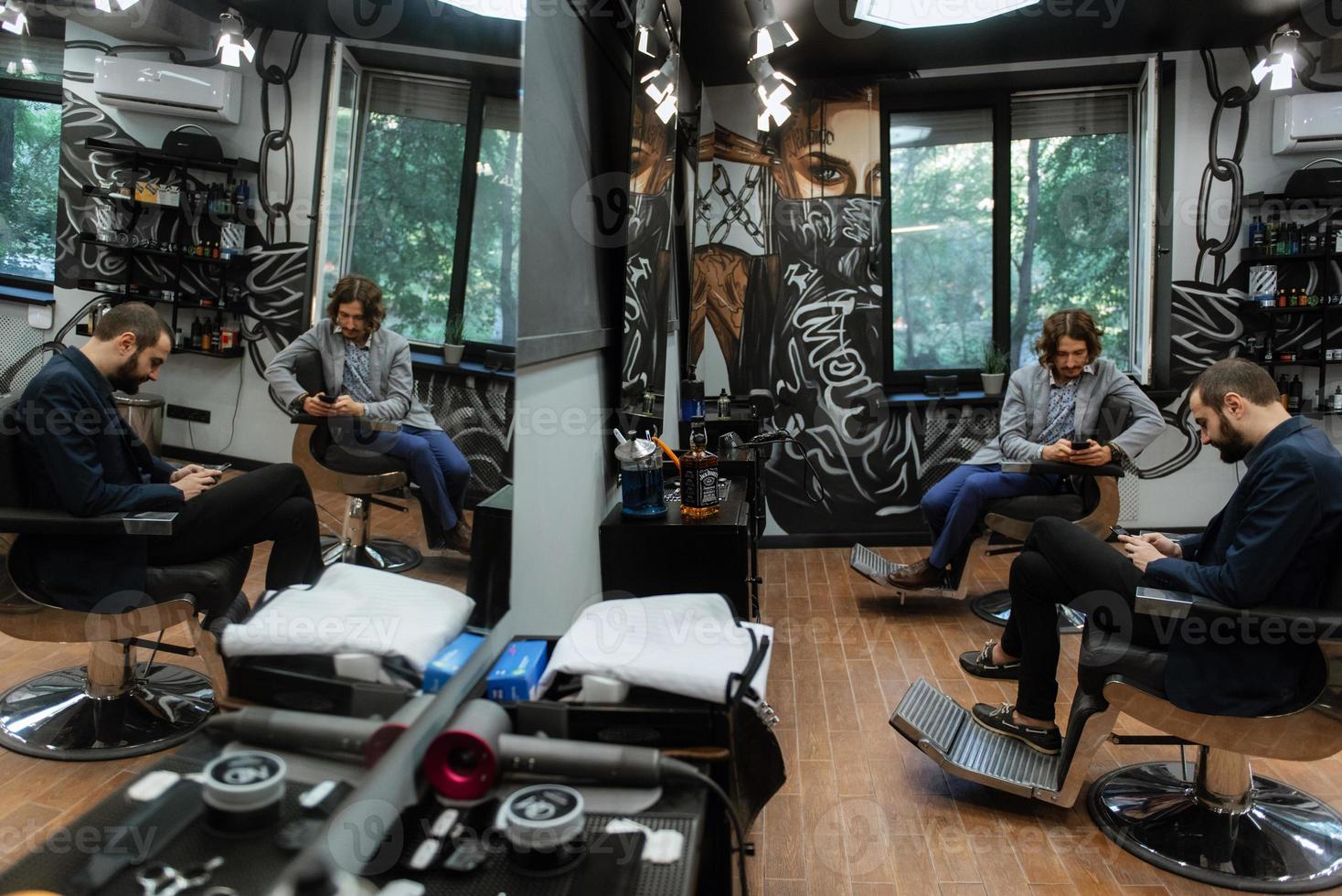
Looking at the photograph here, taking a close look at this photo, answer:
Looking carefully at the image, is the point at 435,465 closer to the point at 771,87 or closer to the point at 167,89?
the point at 167,89

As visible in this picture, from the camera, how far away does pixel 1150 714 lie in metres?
2.47

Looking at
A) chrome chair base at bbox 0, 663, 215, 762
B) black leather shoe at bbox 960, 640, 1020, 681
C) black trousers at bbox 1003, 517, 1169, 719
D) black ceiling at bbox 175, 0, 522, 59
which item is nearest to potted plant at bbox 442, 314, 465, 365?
black ceiling at bbox 175, 0, 522, 59

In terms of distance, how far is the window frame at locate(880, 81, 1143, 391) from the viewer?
5.78m

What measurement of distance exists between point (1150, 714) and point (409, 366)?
7.24ft

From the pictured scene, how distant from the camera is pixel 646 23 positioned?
2840 millimetres

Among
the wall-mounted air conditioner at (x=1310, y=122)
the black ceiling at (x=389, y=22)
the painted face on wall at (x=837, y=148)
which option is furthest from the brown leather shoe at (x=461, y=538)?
the wall-mounted air conditioner at (x=1310, y=122)

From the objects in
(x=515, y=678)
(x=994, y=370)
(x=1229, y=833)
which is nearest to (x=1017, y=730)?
(x=1229, y=833)

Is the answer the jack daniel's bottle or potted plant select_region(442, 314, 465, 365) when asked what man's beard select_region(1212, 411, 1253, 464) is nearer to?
the jack daniel's bottle

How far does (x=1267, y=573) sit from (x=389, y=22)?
229 centimetres

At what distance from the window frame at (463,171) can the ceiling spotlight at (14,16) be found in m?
0.43

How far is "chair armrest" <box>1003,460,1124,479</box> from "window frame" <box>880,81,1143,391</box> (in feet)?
5.64

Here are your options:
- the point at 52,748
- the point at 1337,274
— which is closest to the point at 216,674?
the point at 52,748

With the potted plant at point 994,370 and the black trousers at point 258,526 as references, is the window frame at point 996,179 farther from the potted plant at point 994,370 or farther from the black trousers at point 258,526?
the black trousers at point 258,526

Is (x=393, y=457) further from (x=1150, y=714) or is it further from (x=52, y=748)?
(x=1150, y=714)
